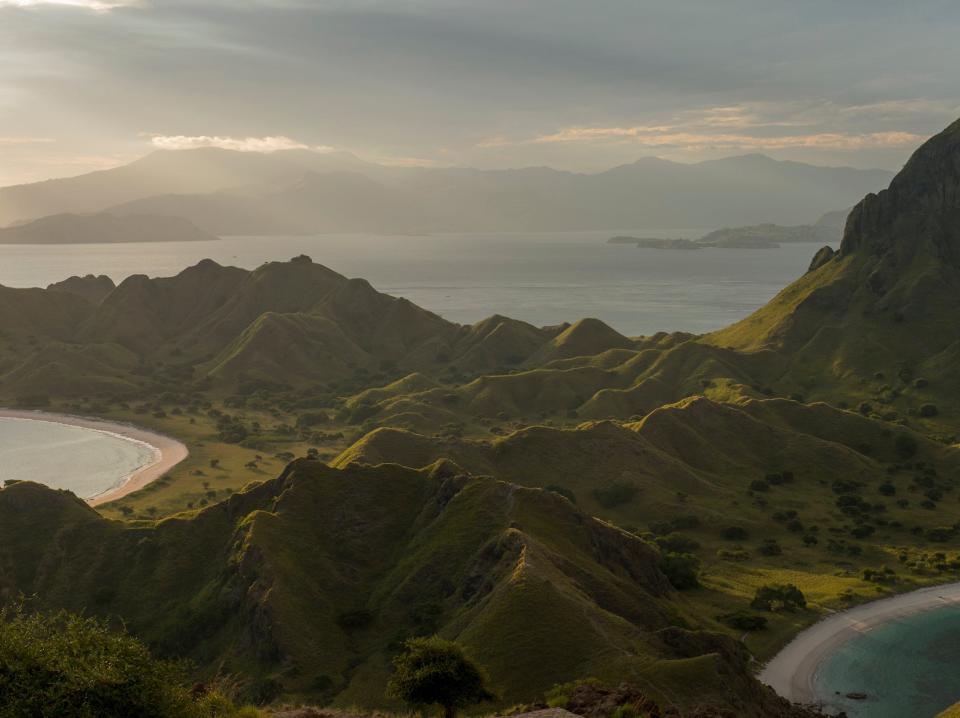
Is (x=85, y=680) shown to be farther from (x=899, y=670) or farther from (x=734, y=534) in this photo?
(x=734, y=534)

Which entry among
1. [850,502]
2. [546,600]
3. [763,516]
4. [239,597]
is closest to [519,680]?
[546,600]

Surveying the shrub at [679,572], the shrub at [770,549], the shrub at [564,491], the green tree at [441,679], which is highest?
the green tree at [441,679]

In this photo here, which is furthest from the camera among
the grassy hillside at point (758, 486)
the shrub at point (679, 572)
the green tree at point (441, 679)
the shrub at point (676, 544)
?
the shrub at point (676, 544)

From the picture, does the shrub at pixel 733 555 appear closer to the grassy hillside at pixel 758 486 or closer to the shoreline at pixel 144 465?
the grassy hillside at pixel 758 486

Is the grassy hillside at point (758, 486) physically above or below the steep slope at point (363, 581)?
below

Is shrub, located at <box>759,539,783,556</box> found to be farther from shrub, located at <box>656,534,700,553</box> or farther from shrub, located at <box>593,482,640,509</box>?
shrub, located at <box>593,482,640,509</box>

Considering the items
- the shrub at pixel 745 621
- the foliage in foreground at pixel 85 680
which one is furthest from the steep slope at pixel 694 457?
the foliage in foreground at pixel 85 680

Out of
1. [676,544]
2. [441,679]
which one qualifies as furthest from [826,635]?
[441,679]

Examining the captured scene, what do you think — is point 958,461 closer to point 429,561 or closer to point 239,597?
point 429,561
